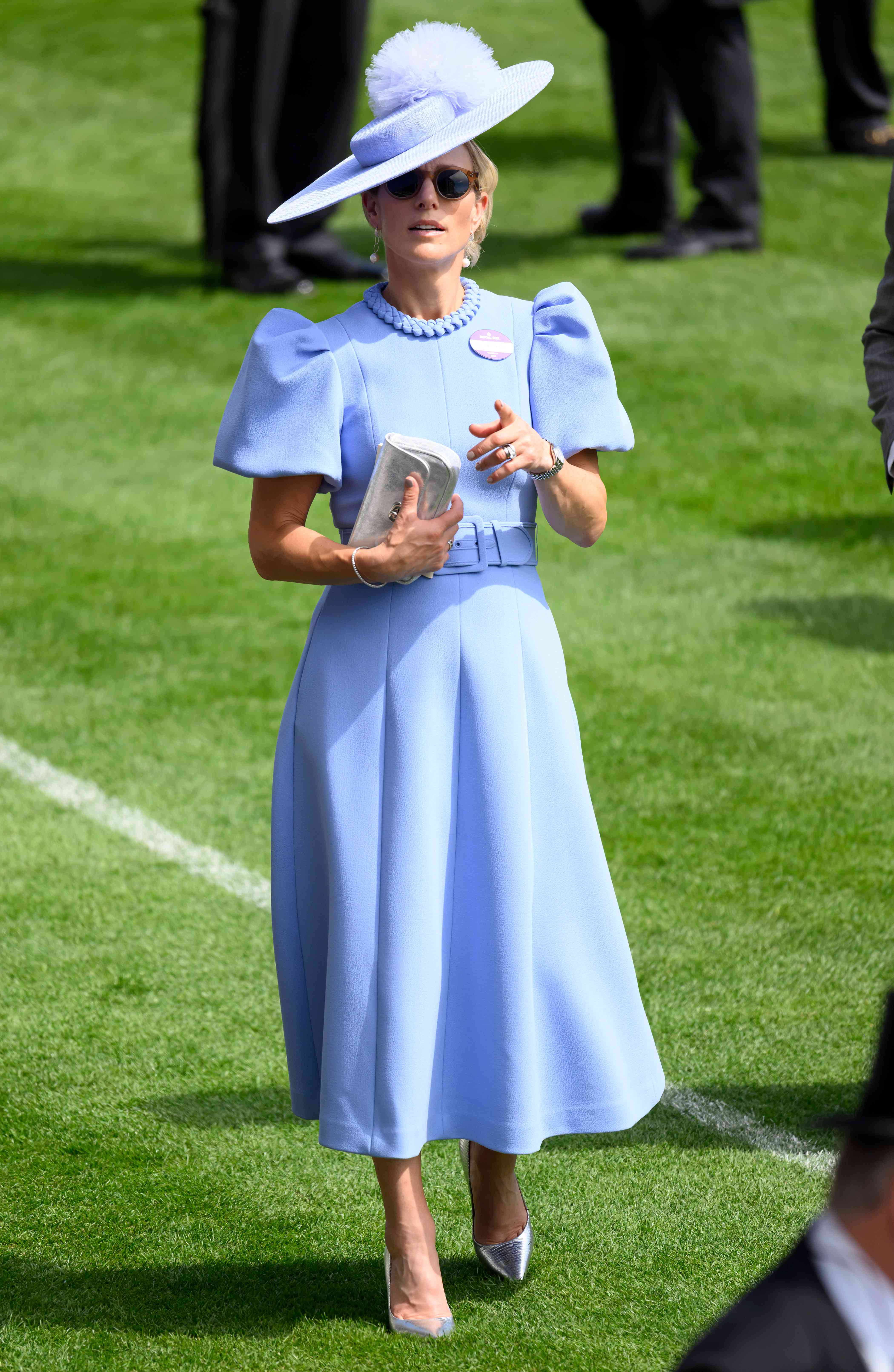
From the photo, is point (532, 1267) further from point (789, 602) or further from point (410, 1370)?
point (789, 602)

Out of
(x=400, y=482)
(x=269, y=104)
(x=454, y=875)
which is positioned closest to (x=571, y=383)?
(x=400, y=482)

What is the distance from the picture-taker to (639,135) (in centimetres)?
1149

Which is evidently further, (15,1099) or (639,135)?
(639,135)

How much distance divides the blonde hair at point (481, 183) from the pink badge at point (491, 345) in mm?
117

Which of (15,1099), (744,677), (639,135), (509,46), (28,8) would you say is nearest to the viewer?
(15,1099)

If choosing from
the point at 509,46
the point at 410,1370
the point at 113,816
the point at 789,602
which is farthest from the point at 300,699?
the point at 509,46

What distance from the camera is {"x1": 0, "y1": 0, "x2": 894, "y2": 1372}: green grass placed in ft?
10.8

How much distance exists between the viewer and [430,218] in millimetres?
2869

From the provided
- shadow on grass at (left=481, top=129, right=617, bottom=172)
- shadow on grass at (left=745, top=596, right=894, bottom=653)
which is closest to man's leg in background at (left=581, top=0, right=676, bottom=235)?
shadow on grass at (left=481, top=129, right=617, bottom=172)

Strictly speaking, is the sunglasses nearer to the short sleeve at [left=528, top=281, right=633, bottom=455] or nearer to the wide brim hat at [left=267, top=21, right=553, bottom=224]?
the wide brim hat at [left=267, top=21, right=553, bottom=224]

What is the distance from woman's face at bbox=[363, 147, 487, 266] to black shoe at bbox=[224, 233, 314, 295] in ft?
26.8

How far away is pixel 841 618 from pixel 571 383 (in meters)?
4.29

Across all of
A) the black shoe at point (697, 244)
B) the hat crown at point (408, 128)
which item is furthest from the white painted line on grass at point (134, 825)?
the black shoe at point (697, 244)

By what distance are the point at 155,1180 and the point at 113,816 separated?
6.55 feet
